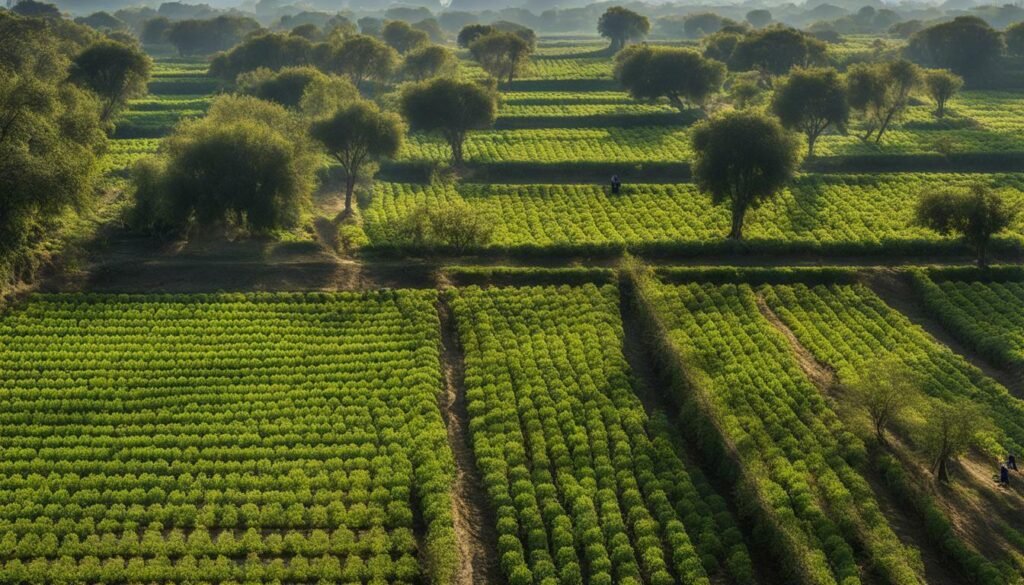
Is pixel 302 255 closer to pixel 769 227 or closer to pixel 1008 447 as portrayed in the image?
pixel 769 227

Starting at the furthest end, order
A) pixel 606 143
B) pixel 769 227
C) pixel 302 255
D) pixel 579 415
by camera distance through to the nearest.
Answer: pixel 606 143 < pixel 769 227 < pixel 302 255 < pixel 579 415

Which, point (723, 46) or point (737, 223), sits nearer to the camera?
point (737, 223)

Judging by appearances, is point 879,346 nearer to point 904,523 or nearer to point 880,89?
point 904,523

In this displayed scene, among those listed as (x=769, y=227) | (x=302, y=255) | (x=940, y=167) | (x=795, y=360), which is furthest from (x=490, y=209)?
(x=940, y=167)

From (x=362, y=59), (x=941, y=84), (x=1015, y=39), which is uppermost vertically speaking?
(x=1015, y=39)

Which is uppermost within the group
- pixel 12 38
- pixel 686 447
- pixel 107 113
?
pixel 12 38

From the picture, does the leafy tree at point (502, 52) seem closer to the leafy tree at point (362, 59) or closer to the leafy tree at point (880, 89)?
the leafy tree at point (362, 59)

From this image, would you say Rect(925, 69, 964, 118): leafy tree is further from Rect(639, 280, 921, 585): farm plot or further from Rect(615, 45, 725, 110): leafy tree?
Rect(639, 280, 921, 585): farm plot

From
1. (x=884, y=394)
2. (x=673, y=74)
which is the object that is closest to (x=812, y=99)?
(x=673, y=74)
